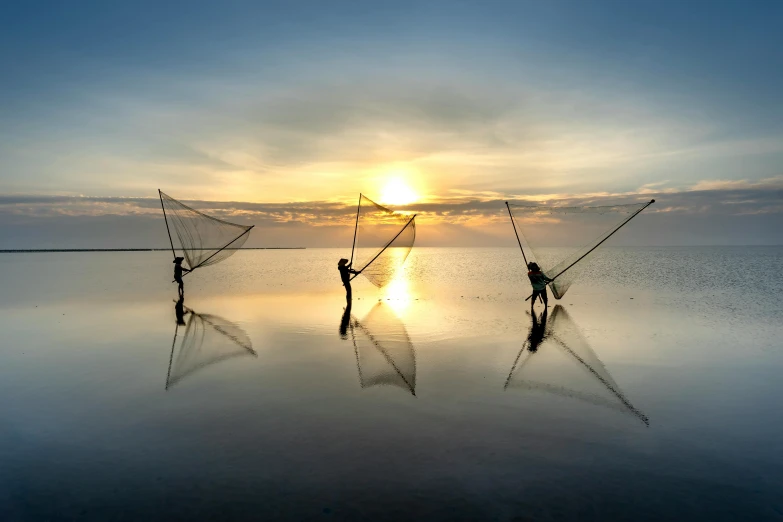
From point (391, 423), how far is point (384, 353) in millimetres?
5437

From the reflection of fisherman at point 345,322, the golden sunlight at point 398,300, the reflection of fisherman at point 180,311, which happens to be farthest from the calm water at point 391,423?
the golden sunlight at point 398,300

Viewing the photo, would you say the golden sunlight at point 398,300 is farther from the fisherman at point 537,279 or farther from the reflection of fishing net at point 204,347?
the reflection of fishing net at point 204,347

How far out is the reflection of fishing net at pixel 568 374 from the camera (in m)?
9.98

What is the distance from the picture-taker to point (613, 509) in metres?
5.80

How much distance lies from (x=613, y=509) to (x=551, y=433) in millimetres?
2268

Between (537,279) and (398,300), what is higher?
(537,279)

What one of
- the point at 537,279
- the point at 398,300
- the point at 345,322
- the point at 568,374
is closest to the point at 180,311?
the point at 345,322

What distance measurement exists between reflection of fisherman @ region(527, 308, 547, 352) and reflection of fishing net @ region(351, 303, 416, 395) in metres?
3.72

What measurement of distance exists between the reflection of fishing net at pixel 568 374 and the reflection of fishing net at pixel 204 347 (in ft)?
24.6

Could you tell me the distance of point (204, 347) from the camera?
1498cm

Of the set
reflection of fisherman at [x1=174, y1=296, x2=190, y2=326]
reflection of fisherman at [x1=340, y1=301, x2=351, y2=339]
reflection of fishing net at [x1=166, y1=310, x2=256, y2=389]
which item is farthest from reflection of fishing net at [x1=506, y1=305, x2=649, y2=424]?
reflection of fisherman at [x1=174, y1=296, x2=190, y2=326]

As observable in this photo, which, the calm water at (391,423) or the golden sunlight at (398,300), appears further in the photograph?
the golden sunlight at (398,300)

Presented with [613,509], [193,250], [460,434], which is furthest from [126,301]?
[613,509]

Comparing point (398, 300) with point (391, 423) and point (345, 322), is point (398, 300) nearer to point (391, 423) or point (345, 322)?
point (345, 322)
